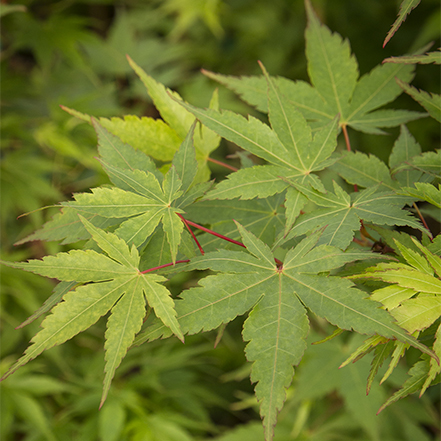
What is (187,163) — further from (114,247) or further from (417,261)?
(417,261)

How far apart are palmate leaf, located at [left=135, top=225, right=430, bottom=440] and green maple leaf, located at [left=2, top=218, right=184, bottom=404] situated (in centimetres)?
2

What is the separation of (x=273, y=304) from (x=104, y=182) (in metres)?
0.78

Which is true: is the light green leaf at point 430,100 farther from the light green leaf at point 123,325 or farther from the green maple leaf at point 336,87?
the light green leaf at point 123,325

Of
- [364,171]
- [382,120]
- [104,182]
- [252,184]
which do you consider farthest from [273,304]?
[104,182]

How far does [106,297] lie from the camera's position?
0.43 m

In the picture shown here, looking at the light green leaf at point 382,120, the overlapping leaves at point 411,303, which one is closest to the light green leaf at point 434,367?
the overlapping leaves at point 411,303

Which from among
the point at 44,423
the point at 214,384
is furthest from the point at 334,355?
the point at 44,423

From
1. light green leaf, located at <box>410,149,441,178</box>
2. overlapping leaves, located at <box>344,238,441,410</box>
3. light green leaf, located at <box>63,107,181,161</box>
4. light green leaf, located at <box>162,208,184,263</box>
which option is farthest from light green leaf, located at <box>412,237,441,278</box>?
light green leaf, located at <box>63,107,181,161</box>

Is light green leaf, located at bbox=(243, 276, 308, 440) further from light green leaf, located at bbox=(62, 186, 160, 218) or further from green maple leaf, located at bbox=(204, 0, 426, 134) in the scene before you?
green maple leaf, located at bbox=(204, 0, 426, 134)

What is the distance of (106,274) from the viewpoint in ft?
1.42

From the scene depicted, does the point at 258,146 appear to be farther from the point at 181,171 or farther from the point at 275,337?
the point at 275,337

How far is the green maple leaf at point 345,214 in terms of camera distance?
1.44 feet

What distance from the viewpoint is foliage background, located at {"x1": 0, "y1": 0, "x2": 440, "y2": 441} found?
4.06ft

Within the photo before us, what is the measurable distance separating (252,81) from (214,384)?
1.54 metres
